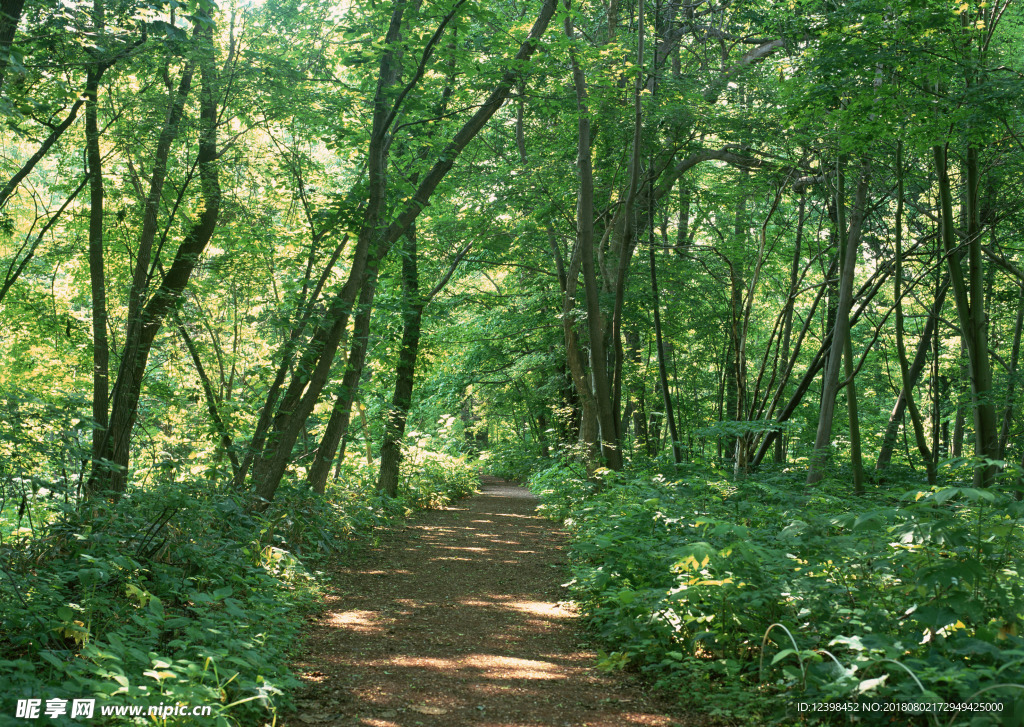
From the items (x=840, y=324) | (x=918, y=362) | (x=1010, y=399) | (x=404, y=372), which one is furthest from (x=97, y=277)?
(x=918, y=362)

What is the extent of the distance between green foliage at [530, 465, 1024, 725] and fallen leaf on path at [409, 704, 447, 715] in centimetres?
122

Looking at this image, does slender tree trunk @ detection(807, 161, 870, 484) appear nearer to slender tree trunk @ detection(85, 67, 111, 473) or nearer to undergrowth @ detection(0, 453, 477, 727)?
undergrowth @ detection(0, 453, 477, 727)

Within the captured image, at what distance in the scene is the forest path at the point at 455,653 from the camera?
363 cm

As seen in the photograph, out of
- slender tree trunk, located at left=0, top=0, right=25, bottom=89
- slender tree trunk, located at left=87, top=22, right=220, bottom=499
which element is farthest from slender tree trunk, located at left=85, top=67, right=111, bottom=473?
slender tree trunk, located at left=0, top=0, right=25, bottom=89

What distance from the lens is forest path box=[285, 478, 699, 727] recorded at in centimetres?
363

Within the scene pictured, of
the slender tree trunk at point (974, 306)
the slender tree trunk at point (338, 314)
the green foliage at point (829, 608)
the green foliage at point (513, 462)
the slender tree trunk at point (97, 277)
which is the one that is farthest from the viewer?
the green foliage at point (513, 462)

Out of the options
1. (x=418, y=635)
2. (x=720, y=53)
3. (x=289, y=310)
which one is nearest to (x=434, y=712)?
(x=418, y=635)

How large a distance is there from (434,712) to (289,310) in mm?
5416

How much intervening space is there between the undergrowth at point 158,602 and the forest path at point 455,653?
0.33m

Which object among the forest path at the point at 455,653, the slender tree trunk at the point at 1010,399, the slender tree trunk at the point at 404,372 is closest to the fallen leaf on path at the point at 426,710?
the forest path at the point at 455,653

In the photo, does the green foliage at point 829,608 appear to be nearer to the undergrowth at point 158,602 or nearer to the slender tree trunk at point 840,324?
the undergrowth at point 158,602

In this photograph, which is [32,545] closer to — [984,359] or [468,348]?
[984,359]

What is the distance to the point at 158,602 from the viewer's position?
3.74 m

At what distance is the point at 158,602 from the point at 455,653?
197 cm
